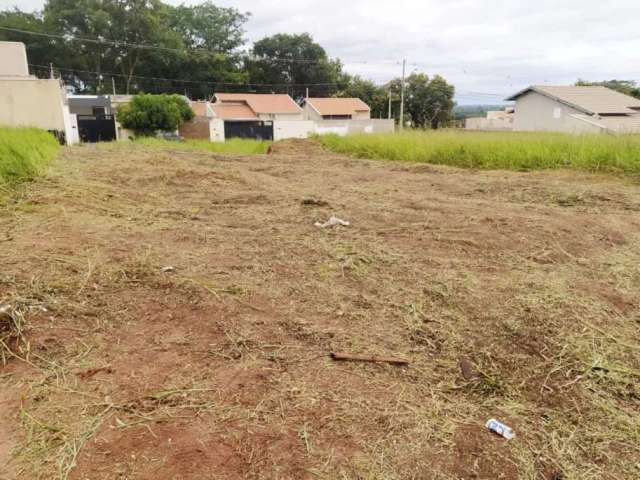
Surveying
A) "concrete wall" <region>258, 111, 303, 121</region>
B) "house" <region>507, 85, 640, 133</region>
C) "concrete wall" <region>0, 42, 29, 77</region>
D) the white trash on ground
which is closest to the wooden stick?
the white trash on ground

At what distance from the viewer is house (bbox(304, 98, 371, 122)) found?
30.7 metres

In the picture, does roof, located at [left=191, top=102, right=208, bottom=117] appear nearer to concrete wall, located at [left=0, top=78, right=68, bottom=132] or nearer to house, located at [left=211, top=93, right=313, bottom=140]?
house, located at [left=211, top=93, right=313, bottom=140]

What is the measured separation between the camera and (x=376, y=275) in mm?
2852

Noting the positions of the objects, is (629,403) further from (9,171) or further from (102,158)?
(102,158)

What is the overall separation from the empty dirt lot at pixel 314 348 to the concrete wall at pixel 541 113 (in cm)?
1880

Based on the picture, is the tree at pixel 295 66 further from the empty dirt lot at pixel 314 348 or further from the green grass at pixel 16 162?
the empty dirt lot at pixel 314 348

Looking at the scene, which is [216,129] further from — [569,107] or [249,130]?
[569,107]

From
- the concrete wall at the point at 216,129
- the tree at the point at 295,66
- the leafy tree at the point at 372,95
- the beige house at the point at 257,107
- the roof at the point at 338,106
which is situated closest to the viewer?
the concrete wall at the point at 216,129

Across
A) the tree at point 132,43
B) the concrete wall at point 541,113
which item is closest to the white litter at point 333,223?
the concrete wall at point 541,113

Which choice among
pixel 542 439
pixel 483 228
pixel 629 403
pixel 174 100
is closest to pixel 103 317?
pixel 542 439

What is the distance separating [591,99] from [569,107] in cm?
127

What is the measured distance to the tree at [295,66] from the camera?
122ft

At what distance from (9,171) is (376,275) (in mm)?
4411

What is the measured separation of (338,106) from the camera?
31469 mm
